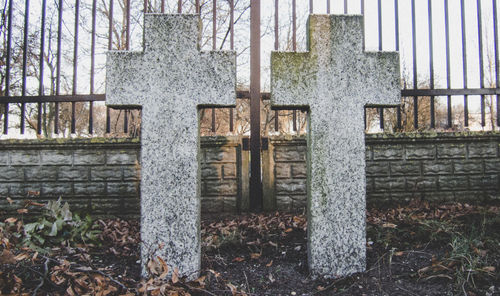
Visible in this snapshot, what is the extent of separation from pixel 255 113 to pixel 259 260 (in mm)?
2011

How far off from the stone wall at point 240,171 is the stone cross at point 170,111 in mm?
1718

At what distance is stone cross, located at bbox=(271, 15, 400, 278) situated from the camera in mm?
2305

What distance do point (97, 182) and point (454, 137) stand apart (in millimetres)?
4646

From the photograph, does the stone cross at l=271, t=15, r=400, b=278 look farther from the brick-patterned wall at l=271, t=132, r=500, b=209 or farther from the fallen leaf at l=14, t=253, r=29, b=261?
the fallen leaf at l=14, t=253, r=29, b=261

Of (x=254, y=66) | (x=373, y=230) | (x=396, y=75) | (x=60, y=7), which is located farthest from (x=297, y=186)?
(x=60, y=7)

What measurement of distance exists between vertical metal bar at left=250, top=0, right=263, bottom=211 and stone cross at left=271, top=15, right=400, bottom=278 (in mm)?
1719

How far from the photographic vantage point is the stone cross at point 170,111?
2.25 meters

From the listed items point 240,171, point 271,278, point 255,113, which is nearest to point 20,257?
point 271,278

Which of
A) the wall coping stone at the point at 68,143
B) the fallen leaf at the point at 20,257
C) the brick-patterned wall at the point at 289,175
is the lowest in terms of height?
the fallen leaf at the point at 20,257

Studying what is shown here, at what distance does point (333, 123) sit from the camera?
2316mm

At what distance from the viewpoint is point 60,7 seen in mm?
4074

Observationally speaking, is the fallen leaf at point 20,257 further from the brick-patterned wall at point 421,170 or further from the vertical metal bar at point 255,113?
the brick-patterned wall at point 421,170

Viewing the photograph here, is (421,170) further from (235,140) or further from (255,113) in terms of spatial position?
(235,140)

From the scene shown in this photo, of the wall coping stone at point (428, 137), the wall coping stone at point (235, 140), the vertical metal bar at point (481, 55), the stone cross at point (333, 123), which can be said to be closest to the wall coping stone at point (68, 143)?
the wall coping stone at point (235, 140)
